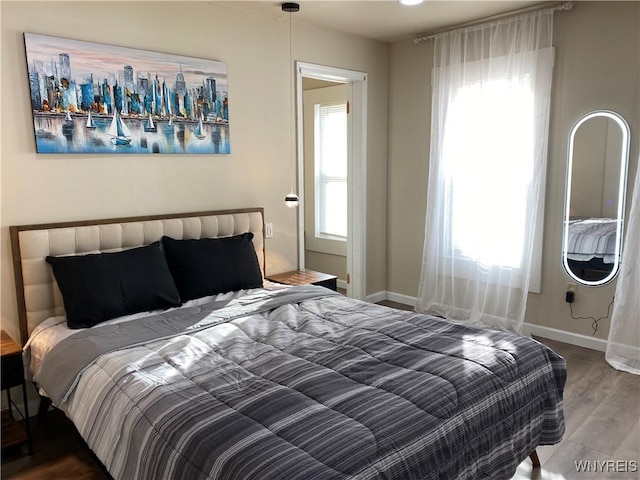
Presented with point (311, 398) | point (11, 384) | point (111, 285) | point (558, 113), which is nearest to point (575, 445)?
point (311, 398)

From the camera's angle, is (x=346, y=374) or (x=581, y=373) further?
(x=581, y=373)

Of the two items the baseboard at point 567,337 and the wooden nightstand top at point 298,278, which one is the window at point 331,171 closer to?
the wooden nightstand top at point 298,278

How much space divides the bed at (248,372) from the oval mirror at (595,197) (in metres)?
1.74

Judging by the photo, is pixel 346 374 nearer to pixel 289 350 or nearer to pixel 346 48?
pixel 289 350

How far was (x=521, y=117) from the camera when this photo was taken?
153 inches

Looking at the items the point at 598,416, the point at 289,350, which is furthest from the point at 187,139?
the point at 598,416

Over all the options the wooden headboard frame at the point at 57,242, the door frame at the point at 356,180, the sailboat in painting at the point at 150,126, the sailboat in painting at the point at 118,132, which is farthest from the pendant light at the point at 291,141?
the sailboat in painting at the point at 118,132

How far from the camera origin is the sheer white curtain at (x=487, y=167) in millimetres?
3846

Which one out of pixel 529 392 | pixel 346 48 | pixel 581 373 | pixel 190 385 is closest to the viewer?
pixel 190 385

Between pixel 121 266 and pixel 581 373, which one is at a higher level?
pixel 121 266

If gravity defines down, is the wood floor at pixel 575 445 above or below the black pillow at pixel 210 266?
below

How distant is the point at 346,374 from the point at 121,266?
1513 millimetres

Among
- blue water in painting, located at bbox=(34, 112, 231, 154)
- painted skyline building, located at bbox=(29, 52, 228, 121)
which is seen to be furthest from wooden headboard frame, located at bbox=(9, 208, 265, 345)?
painted skyline building, located at bbox=(29, 52, 228, 121)

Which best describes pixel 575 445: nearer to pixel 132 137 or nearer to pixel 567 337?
pixel 567 337
